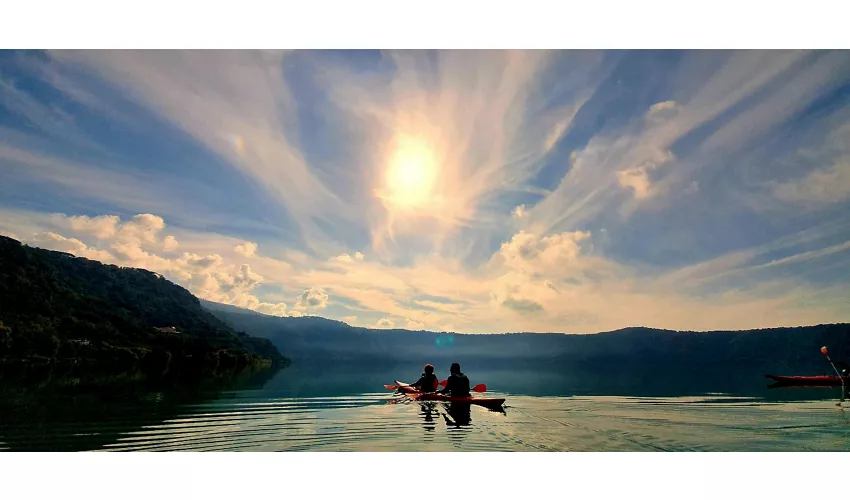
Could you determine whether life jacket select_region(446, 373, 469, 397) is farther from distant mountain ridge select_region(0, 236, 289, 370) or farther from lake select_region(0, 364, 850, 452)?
distant mountain ridge select_region(0, 236, 289, 370)

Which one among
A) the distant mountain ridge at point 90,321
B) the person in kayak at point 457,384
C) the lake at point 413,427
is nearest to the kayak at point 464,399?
the person in kayak at point 457,384

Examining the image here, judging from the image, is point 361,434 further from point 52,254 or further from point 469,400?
point 52,254

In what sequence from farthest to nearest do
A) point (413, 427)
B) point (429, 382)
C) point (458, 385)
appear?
point (429, 382) → point (458, 385) → point (413, 427)

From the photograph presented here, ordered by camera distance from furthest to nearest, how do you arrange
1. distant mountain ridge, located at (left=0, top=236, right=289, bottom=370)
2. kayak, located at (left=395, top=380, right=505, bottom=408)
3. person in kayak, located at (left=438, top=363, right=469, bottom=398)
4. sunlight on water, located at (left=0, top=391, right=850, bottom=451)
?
distant mountain ridge, located at (left=0, top=236, right=289, bottom=370) < person in kayak, located at (left=438, top=363, right=469, bottom=398) < kayak, located at (left=395, top=380, right=505, bottom=408) < sunlight on water, located at (left=0, top=391, right=850, bottom=451)

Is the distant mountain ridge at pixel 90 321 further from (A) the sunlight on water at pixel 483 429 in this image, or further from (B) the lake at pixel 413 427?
(A) the sunlight on water at pixel 483 429

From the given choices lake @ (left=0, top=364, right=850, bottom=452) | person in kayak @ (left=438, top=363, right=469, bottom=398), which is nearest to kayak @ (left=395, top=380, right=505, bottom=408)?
person in kayak @ (left=438, top=363, right=469, bottom=398)

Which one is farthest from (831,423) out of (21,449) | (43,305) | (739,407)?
(43,305)

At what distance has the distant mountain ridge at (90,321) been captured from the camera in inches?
3688

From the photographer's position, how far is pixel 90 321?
119 metres

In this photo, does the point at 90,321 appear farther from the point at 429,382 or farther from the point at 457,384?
the point at 457,384

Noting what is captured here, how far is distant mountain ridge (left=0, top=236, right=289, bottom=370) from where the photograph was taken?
93688 mm

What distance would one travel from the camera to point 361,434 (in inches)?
641

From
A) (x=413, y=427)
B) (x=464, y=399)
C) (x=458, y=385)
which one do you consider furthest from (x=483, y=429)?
(x=458, y=385)

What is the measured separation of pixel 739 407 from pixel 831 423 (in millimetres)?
7007
